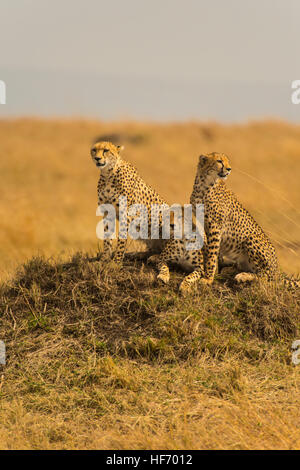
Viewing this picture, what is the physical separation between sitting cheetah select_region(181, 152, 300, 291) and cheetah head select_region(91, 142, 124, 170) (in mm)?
708

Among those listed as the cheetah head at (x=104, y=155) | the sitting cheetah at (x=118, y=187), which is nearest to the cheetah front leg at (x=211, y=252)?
the sitting cheetah at (x=118, y=187)

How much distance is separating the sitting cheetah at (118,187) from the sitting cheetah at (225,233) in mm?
174

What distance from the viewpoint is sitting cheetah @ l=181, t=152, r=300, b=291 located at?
515 centimetres

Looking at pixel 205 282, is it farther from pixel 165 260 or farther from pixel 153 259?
pixel 153 259

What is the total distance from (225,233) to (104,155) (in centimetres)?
117

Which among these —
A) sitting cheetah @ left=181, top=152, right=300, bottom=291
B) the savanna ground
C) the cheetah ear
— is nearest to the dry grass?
the savanna ground

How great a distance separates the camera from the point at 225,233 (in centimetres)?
527

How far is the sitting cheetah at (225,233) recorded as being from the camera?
5.15 metres

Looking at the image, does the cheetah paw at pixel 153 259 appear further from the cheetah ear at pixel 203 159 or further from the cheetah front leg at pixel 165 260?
the cheetah ear at pixel 203 159

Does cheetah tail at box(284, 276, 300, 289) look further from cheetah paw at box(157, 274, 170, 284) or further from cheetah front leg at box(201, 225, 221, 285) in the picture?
cheetah paw at box(157, 274, 170, 284)

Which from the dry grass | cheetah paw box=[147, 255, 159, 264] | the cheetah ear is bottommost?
the dry grass

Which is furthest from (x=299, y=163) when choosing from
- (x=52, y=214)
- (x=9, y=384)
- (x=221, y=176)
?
(x=9, y=384)

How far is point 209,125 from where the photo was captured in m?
28.9

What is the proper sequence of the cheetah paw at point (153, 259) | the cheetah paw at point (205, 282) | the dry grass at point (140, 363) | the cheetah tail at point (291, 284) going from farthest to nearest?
the cheetah paw at point (153, 259)
the cheetah tail at point (291, 284)
the cheetah paw at point (205, 282)
the dry grass at point (140, 363)
